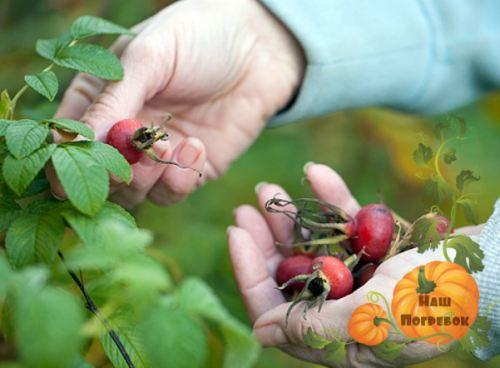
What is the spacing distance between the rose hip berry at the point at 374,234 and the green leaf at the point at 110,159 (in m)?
0.66

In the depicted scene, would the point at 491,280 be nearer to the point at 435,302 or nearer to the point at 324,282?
the point at 435,302

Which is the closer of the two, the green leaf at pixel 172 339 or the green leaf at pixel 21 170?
the green leaf at pixel 172 339

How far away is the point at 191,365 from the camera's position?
33.2 inches

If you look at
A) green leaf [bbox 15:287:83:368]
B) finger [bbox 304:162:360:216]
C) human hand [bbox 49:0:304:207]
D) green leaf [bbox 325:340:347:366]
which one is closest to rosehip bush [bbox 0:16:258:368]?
green leaf [bbox 15:287:83:368]

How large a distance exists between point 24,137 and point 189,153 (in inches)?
32.5

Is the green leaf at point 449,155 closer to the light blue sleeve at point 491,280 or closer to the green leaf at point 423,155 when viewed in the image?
the green leaf at point 423,155

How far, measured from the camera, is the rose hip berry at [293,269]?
1.72 m

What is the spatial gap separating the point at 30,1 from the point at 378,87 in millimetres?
1510

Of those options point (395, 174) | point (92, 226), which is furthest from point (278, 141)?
point (92, 226)

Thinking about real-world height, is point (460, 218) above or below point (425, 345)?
below

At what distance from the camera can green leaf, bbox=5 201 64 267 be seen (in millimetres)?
1138

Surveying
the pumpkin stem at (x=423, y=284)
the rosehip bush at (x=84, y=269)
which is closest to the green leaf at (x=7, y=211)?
the rosehip bush at (x=84, y=269)

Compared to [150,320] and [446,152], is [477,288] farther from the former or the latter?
[150,320]

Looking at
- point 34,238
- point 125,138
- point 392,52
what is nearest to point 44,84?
point 125,138
